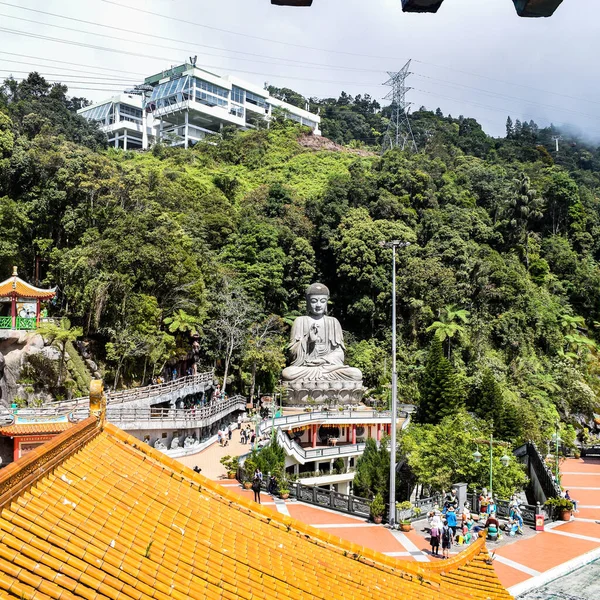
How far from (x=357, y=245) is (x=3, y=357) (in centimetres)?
2579

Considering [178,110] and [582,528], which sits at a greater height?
[178,110]

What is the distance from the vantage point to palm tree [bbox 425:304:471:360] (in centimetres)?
3753

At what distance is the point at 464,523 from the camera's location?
17.3 meters

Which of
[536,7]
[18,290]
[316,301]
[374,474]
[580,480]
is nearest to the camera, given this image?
[536,7]

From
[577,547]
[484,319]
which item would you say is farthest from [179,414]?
[484,319]

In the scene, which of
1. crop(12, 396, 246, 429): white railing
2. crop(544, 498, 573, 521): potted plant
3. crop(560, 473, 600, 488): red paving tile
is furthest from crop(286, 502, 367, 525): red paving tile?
crop(560, 473, 600, 488): red paving tile

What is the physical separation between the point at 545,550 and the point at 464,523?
2246 mm

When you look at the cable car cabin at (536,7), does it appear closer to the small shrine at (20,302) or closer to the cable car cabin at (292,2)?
the cable car cabin at (292,2)

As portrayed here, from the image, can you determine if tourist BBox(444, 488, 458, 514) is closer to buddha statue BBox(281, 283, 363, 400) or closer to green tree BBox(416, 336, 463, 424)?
green tree BBox(416, 336, 463, 424)

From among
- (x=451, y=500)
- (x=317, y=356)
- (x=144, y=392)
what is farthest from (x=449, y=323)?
(x=451, y=500)

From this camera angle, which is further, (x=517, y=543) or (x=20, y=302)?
(x=20, y=302)

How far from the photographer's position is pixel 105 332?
31453 millimetres

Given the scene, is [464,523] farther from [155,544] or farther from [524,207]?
[524,207]

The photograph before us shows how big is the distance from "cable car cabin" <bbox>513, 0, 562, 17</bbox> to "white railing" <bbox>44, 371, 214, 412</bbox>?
21648 mm
